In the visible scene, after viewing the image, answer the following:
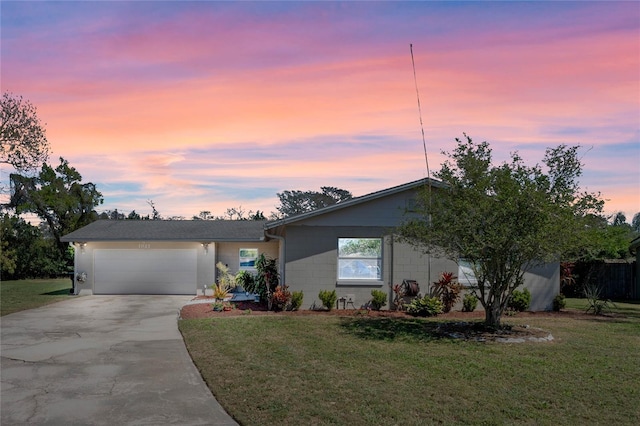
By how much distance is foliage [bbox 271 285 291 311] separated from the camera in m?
15.8

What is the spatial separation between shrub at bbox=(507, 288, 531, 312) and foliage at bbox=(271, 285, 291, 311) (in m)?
7.16

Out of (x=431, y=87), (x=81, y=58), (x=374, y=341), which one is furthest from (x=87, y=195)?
(x=374, y=341)

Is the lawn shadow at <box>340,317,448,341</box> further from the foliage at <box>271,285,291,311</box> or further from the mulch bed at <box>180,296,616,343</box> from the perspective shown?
the foliage at <box>271,285,291,311</box>

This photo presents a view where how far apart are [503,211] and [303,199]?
4665cm

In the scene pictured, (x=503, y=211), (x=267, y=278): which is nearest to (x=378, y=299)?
(x=267, y=278)

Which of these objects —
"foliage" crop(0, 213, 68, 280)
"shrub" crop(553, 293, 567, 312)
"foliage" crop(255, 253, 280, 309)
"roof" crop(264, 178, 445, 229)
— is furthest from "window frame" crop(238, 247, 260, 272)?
"foliage" crop(0, 213, 68, 280)

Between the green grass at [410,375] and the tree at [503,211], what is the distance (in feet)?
6.55

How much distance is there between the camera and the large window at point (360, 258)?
16500mm

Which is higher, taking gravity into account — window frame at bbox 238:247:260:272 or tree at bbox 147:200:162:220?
tree at bbox 147:200:162:220

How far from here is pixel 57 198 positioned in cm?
3519

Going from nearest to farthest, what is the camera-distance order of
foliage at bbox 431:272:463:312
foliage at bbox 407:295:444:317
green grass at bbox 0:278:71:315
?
foliage at bbox 407:295:444:317 → foliage at bbox 431:272:463:312 → green grass at bbox 0:278:71:315

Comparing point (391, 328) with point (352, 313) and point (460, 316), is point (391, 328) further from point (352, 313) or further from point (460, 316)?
point (460, 316)

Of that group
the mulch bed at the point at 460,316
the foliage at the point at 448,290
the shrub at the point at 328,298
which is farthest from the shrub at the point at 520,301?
the shrub at the point at 328,298

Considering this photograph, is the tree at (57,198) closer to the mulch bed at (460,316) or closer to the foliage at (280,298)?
the mulch bed at (460,316)
